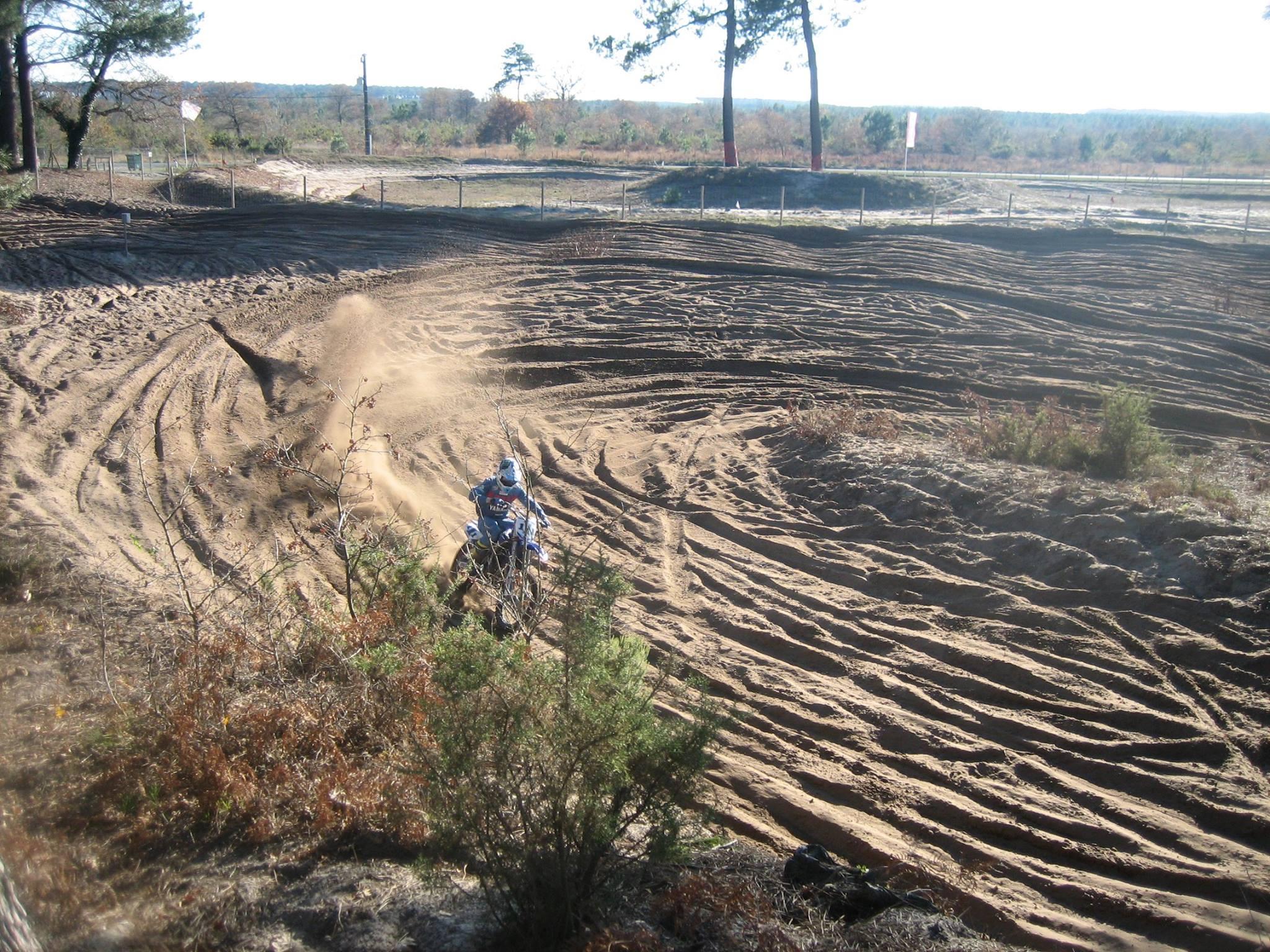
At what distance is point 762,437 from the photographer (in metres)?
14.7

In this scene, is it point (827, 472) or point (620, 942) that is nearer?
point (620, 942)

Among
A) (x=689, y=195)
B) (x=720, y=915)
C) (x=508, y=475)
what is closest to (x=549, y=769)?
(x=720, y=915)

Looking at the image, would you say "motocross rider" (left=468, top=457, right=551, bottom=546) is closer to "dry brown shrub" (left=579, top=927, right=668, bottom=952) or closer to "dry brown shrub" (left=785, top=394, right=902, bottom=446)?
"dry brown shrub" (left=785, top=394, right=902, bottom=446)

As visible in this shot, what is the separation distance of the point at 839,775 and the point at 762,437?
307 inches

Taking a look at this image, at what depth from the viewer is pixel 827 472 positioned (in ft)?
42.2

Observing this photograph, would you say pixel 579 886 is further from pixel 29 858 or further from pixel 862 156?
pixel 862 156

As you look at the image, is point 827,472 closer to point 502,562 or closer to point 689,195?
point 502,562

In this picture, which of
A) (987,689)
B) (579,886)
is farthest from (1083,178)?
(579,886)

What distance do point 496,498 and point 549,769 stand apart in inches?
204

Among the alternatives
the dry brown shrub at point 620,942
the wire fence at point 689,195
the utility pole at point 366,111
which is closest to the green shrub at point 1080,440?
the dry brown shrub at point 620,942

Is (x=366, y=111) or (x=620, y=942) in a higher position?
(x=366, y=111)

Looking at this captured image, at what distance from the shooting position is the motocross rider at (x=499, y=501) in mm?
9734

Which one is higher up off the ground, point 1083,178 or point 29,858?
point 1083,178

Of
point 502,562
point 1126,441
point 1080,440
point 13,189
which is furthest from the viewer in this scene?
point 13,189
